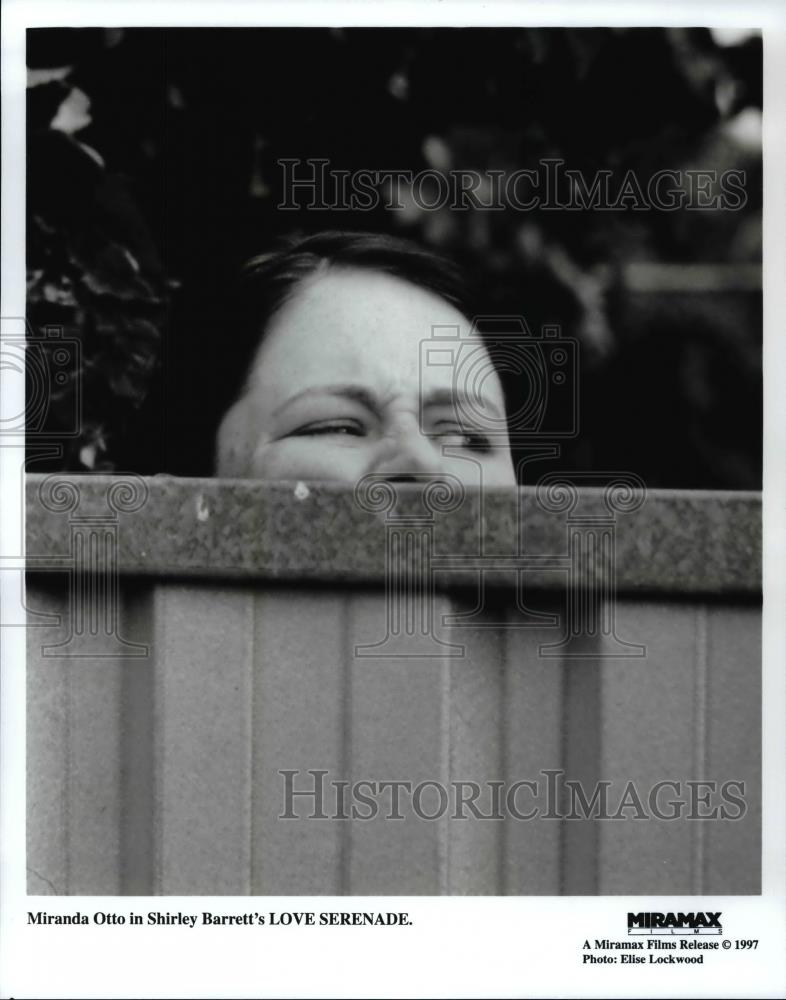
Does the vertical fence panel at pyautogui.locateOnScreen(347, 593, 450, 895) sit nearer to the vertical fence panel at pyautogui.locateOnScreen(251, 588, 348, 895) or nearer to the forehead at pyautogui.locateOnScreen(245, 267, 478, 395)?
the vertical fence panel at pyautogui.locateOnScreen(251, 588, 348, 895)

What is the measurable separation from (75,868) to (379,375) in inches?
20.7

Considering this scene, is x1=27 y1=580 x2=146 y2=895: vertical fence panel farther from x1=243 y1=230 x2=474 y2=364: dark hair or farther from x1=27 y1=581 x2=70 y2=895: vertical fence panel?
x1=243 y1=230 x2=474 y2=364: dark hair

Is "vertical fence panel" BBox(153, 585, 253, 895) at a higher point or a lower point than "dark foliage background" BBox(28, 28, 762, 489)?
lower

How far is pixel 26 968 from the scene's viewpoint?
923mm

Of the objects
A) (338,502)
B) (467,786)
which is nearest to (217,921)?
(467,786)

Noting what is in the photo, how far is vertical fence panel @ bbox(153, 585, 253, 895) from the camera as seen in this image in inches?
33.7

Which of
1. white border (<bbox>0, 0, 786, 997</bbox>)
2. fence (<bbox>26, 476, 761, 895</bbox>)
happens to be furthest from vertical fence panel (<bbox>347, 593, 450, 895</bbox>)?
white border (<bbox>0, 0, 786, 997</bbox>)

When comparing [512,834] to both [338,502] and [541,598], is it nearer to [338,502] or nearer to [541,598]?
[541,598]

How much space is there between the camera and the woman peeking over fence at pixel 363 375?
0.89 metres

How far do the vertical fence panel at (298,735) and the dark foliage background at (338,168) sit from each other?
176mm

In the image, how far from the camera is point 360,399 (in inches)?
35.3

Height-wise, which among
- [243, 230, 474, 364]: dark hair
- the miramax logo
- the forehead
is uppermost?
[243, 230, 474, 364]: dark hair

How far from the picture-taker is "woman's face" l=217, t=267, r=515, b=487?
0.89 meters

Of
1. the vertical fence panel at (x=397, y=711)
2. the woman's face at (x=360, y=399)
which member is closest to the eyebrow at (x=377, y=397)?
the woman's face at (x=360, y=399)
